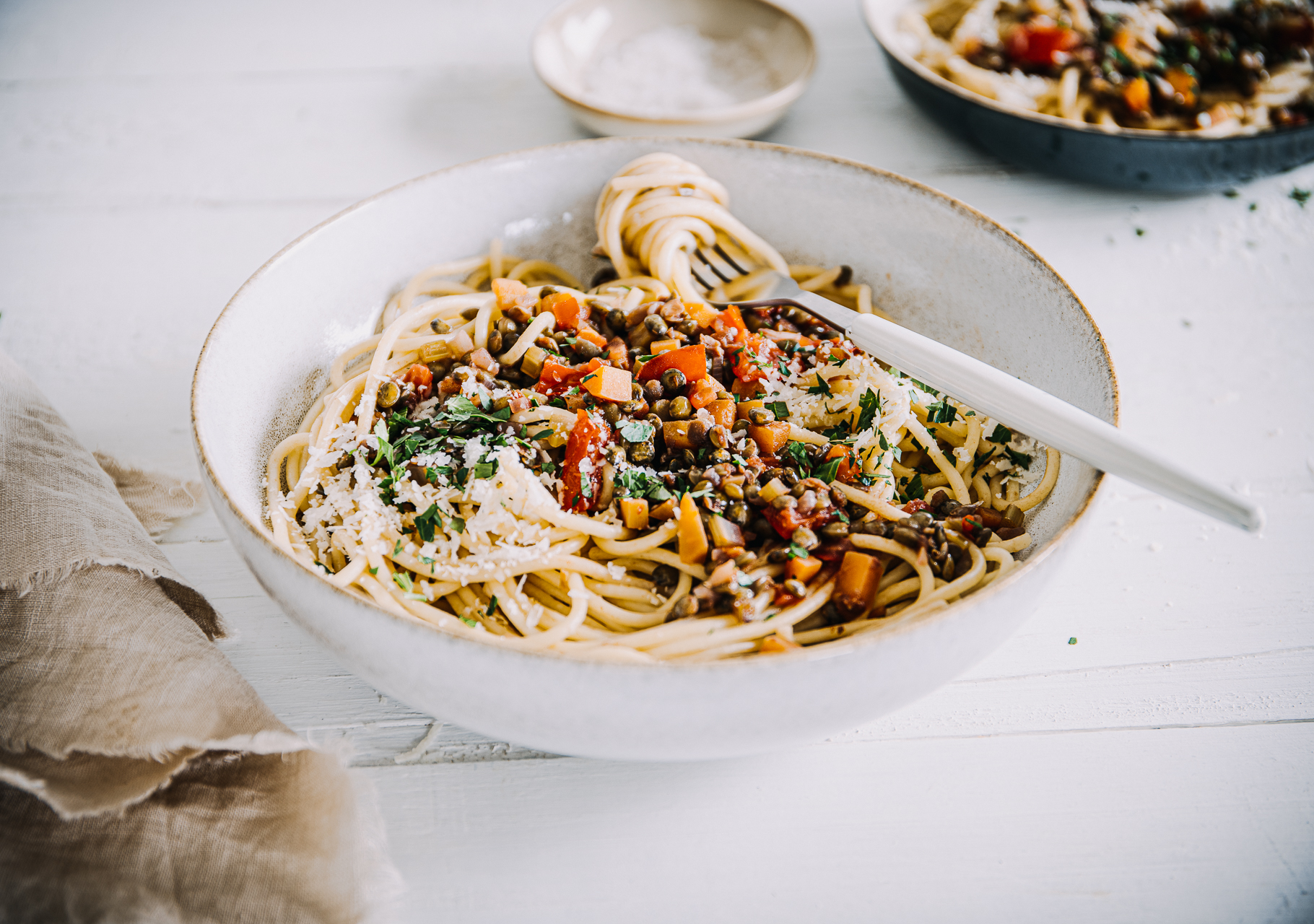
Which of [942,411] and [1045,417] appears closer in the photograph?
[1045,417]

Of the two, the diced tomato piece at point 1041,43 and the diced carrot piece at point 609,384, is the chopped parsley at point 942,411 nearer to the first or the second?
the diced carrot piece at point 609,384

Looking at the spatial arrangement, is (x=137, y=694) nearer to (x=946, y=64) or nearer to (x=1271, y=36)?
(x=946, y=64)

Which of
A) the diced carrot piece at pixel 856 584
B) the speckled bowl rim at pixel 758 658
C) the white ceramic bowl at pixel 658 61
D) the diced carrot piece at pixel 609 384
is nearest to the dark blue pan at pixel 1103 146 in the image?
the white ceramic bowl at pixel 658 61

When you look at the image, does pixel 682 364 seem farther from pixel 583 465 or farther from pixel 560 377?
pixel 583 465

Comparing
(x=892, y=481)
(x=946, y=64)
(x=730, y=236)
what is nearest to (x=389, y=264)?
(x=730, y=236)

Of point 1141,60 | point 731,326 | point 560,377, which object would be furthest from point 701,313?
point 1141,60

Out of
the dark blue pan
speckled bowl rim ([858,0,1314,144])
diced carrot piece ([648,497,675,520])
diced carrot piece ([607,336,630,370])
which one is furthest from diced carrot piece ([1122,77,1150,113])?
diced carrot piece ([648,497,675,520])
